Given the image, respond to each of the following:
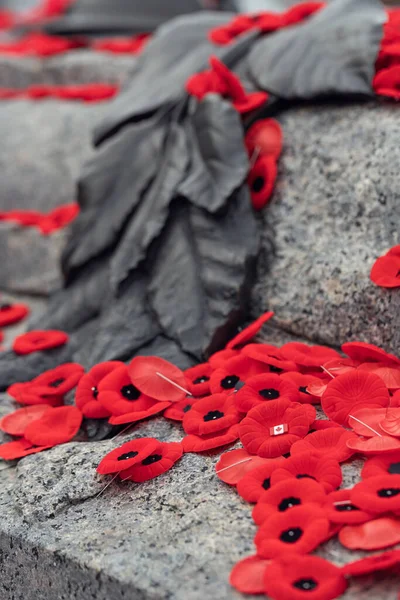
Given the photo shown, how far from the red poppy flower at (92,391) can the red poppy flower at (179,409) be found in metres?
0.16

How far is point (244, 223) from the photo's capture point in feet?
6.84

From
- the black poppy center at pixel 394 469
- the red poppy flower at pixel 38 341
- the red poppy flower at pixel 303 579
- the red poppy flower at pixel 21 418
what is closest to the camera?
the red poppy flower at pixel 303 579

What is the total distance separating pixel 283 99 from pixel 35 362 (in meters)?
1.09

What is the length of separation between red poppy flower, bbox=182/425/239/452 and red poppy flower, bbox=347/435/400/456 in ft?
0.81

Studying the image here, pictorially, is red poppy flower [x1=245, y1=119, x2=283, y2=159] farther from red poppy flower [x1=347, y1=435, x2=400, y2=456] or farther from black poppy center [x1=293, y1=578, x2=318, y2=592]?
black poppy center [x1=293, y1=578, x2=318, y2=592]

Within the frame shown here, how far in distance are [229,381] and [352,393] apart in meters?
0.31

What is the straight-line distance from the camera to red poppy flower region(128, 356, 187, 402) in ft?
5.69

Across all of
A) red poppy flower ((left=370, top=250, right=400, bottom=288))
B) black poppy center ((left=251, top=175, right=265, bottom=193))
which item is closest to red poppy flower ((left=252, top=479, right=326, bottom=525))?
red poppy flower ((left=370, top=250, right=400, bottom=288))

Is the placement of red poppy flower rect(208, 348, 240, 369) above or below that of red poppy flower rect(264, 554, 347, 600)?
below

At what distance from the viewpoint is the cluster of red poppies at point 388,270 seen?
5.83ft

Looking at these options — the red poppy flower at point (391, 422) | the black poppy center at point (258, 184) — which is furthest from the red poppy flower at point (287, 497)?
the black poppy center at point (258, 184)

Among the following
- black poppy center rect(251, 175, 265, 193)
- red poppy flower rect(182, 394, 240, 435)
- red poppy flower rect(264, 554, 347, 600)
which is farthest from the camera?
black poppy center rect(251, 175, 265, 193)

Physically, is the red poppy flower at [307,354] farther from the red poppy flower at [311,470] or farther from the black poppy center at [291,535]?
the black poppy center at [291,535]

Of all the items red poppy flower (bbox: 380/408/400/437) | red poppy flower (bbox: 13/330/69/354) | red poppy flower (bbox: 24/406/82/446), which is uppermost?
red poppy flower (bbox: 380/408/400/437)
